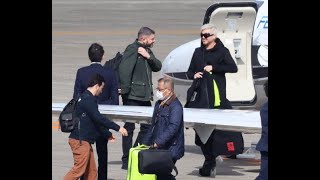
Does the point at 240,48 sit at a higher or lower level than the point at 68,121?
higher

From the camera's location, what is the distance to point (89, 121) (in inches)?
442

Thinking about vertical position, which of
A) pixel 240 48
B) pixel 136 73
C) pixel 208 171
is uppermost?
pixel 240 48

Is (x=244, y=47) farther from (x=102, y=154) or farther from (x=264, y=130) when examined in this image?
(x=264, y=130)

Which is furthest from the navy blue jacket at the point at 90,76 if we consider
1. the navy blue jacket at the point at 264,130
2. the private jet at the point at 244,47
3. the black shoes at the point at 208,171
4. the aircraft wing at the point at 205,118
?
the navy blue jacket at the point at 264,130

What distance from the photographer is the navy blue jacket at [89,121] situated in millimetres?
11125

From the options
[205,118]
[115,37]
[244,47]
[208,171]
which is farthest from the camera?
[115,37]

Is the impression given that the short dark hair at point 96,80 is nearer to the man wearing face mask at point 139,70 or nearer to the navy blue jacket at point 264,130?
the man wearing face mask at point 139,70

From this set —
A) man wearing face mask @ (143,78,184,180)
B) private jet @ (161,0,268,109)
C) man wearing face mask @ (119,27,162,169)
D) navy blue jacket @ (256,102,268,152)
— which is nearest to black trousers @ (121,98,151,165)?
man wearing face mask @ (119,27,162,169)

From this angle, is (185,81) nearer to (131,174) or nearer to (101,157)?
(101,157)

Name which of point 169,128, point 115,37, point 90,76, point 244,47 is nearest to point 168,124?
point 169,128

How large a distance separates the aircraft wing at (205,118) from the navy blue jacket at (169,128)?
1062 mm

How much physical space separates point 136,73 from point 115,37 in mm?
19831

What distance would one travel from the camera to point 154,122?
429 inches
